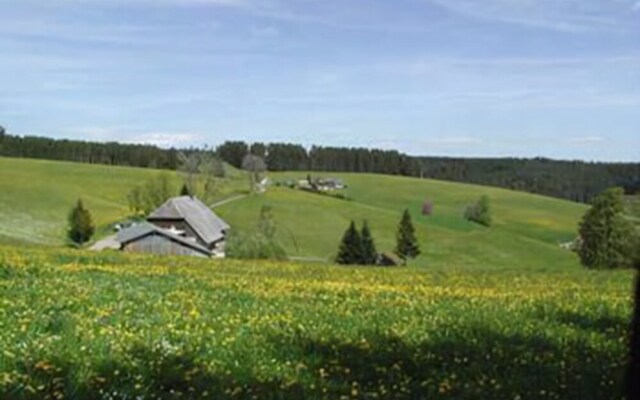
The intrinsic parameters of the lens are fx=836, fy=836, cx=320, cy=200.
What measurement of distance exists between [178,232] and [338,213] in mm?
46183

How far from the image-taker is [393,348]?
10.1 meters

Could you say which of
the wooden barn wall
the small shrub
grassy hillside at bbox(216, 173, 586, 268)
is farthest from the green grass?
the small shrub

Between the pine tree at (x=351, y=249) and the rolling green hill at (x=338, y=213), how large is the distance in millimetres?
13550

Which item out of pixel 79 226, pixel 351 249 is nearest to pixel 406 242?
pixel 351 249

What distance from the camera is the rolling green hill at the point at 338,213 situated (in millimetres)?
110812

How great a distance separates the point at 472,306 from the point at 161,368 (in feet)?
30.8

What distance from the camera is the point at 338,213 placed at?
137250mm

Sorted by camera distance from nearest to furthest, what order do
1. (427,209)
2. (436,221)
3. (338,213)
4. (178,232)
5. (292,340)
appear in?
(292,340) < (178,232) < (338,213) < (436,221) < (427,209)

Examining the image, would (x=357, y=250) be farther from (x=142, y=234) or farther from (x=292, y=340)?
(x=292, y=340)

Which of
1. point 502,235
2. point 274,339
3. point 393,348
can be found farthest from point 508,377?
point 502,235

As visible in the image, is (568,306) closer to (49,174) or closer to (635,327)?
(635,327)

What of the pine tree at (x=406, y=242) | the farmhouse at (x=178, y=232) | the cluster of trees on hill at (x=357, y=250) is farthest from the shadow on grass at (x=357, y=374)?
the pine tree at (x=406, y=242)

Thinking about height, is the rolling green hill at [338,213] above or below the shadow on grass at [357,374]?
below

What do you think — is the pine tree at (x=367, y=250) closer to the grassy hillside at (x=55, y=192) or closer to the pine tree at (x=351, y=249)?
the pine tree at (x=351, y=249)
